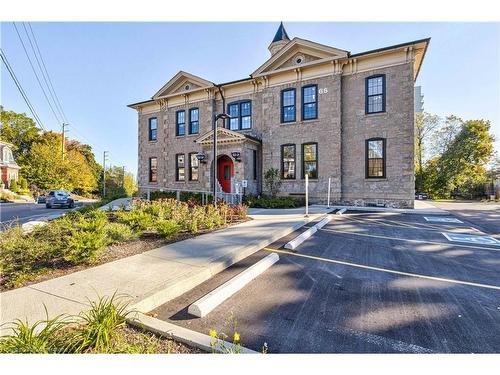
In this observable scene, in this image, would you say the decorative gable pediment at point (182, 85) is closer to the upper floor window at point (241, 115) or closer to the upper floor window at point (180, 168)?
the upper floor window at point (241, 115)

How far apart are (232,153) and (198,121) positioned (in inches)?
224

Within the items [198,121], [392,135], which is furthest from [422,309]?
[198,121]

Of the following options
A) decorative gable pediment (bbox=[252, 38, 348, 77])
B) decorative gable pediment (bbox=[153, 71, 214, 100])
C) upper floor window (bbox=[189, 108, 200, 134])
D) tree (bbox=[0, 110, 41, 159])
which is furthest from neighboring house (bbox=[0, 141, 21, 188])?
decorative gable pediment (bbox=[252, 38, 348, 77])

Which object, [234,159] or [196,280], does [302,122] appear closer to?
[234,159]

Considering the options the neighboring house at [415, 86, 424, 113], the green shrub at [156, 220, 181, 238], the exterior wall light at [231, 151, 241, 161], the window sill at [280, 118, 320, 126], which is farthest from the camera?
the neighboring house at [415, 86, 424, 113]

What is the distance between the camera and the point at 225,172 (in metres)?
17.7

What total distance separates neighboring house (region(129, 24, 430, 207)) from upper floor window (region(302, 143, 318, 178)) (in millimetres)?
63

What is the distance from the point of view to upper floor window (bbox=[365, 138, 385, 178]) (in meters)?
14.2

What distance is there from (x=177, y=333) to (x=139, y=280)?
1564mm

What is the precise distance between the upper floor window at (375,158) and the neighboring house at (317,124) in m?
0.05

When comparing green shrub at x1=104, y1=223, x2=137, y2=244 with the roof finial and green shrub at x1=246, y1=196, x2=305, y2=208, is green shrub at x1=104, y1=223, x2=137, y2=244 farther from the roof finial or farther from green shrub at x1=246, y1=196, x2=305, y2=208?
the roof finial

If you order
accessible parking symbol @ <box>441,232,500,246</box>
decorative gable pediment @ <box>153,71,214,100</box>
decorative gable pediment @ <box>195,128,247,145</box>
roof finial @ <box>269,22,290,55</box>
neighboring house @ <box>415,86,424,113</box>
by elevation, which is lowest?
accessible parking symbol @ <box>441,232,500,246</box>

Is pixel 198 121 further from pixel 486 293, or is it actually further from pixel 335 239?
pixel 486 293

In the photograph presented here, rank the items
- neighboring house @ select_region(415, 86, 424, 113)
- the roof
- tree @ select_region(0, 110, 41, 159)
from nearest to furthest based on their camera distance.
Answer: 1. the roof
2. tree @ select_region(0, 110, 41, 159)
3. neighboring house @ select_region(415, 86, 424, 113)
